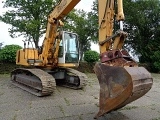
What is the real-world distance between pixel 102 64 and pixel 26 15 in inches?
713

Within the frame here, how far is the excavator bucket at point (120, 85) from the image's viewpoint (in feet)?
11.5

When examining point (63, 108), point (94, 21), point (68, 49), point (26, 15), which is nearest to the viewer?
point (63, 108)

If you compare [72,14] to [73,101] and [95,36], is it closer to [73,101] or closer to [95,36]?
[95,36]

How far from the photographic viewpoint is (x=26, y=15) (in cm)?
2084

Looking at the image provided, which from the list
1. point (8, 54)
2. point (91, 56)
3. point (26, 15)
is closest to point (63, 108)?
point (8, 54)

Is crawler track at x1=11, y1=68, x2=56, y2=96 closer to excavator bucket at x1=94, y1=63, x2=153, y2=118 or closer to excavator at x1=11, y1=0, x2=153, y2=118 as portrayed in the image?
excavator at x1=11, y1=0, x2=153, y2=118

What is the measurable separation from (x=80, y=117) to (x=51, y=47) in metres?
3.91

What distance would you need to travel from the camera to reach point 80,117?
4492mm

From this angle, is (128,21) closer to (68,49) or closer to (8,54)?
(8,54)

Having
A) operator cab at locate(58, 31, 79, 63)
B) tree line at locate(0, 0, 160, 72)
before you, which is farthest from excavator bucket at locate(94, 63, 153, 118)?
tree line at locate(0, 0, 160, 72)

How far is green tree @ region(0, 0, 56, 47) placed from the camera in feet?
67.1

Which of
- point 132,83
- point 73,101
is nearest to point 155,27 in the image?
point 73,101

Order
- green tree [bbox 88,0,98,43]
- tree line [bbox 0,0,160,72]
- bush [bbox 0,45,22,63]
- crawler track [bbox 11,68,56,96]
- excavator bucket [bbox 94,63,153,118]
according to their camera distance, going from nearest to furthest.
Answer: excavator bucket [bbox 94,63,153,118]
crawler track [bbox 11,68,56,96]
bush [bbox 0,45,22,63]
tree line [bbox 0,0,160,72]
green tree [bbox 88,0,98,43]

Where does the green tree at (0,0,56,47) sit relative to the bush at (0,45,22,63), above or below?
above
